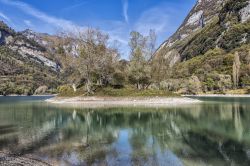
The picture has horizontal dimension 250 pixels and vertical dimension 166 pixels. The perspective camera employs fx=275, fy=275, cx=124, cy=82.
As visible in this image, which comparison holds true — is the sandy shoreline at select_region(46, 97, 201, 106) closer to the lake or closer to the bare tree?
the bare tree

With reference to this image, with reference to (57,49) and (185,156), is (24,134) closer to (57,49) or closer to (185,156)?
(185,156)

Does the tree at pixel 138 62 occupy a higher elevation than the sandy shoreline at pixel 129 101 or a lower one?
higher

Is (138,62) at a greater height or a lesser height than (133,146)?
greater

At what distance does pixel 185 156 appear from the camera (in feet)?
64.1

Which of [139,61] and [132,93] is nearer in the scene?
[132,93]

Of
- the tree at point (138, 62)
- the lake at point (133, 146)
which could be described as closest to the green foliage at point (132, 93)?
the tree at point (138, 62)

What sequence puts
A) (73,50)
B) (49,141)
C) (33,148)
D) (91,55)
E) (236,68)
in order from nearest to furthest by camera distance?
(33,148)
(49,141)
(91,55)
(73,50)
(236,68)

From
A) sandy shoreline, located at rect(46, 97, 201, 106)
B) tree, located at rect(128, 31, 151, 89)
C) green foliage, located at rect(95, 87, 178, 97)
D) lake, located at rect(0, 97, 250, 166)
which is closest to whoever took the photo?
lake, located at rect(0, 97, 250, 166)

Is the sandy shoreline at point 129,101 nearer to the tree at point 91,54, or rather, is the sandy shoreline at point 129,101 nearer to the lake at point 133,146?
the tree at point 91,54

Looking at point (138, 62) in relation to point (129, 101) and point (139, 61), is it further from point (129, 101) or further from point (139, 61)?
point (129, 101)

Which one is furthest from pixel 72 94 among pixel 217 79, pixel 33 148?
pixel 217 79

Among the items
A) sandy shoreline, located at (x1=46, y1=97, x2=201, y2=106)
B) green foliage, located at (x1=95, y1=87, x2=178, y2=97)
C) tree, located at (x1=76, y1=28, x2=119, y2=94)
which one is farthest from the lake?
tree, located at (x1=76, y1=28, x2=119, y2=94)

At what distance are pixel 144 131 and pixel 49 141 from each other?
11377 millimetres

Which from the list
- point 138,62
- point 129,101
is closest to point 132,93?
point 129,101
